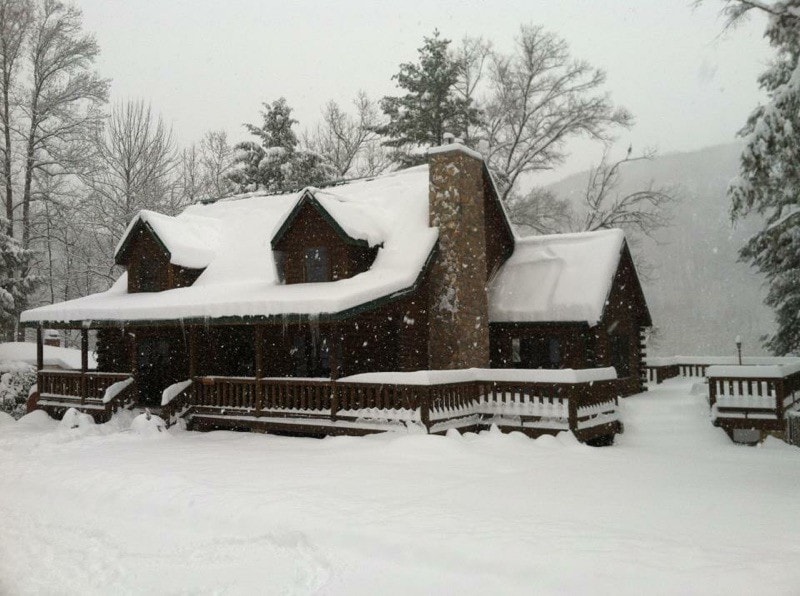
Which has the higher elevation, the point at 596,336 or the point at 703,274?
the point at 703,274

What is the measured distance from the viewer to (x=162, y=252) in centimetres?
2083

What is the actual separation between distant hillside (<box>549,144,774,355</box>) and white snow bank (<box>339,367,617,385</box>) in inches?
3697

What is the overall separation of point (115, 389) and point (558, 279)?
12969mm

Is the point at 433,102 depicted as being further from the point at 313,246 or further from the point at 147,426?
the point at 147,426

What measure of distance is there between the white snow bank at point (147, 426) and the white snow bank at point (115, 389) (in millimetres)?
2609

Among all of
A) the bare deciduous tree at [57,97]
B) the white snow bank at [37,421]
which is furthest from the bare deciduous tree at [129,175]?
the white snow bank at [37,421]

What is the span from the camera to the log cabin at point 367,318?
47.6 feet

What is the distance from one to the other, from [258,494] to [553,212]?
97.6 ft

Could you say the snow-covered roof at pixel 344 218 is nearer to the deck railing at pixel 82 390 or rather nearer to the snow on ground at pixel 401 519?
the deck railing at pixel 82 390

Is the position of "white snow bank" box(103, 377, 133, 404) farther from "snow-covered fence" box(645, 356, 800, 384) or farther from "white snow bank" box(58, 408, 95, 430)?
"snow-covered fence" box(645, 356, 800, 384)

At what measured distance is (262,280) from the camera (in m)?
18.9

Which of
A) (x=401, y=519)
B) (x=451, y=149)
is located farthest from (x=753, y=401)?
(x=401, y=519)

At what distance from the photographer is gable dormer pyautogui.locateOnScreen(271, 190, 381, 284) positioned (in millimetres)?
17438

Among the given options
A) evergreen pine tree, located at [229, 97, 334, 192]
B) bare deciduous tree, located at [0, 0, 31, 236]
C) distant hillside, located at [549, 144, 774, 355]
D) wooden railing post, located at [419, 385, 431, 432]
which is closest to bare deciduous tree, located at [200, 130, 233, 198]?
evergreen pine tree, located at [229, 97, 334, 192]
